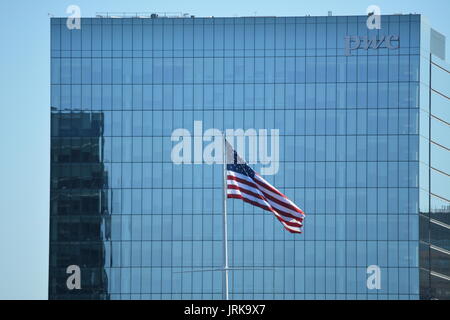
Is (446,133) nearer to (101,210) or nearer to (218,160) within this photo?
(218,160)

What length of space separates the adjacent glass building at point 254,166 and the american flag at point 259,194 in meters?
53.2

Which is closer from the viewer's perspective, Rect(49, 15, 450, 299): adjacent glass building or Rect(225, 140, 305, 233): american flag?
Rect(225, 140, 305, 233): american flag

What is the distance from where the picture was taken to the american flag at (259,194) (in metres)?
42.2

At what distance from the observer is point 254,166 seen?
9756 cm

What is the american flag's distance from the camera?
138ft

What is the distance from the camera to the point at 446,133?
328 ft

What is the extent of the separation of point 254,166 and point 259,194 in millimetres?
54215

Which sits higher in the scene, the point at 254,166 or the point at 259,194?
the point at 254,166

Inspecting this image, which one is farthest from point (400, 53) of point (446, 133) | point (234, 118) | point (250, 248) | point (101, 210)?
point (101, 210)

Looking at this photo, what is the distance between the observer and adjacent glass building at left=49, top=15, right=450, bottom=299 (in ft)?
318

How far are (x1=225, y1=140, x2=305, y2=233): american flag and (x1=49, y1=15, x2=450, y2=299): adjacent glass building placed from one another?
53165 mm
